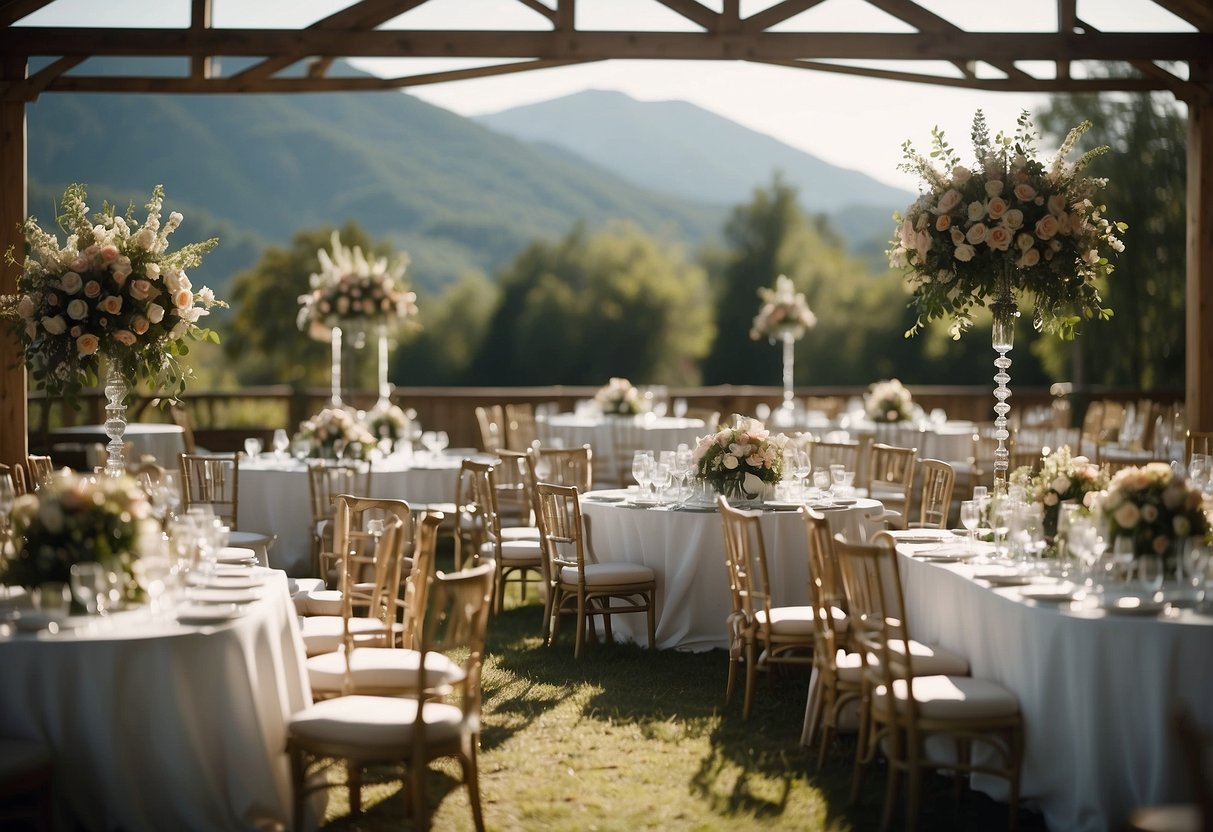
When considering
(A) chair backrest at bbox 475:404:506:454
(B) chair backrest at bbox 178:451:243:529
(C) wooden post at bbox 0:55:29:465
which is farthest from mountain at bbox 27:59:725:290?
(B) chair backrest at bbox 178:451:243:529

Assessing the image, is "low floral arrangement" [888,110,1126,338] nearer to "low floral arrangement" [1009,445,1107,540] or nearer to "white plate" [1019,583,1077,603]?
"low floral arrangement" [1009,445,1107,540]

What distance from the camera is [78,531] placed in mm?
4141

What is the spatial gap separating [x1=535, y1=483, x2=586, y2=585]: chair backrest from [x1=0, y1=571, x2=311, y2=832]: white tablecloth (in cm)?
284

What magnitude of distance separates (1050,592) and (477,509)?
4665 millimetres

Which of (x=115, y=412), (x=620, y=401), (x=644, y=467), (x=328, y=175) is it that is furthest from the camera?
(x=328, y=175)

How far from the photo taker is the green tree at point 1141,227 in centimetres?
1802

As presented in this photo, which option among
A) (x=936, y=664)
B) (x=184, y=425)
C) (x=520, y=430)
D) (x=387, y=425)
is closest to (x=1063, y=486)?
(x=936, y=664)

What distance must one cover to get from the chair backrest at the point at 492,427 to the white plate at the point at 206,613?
301 inches

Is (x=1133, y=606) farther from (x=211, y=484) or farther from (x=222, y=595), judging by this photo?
(x=211, y=484)

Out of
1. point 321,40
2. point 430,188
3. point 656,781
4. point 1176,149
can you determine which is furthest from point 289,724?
point 430,188

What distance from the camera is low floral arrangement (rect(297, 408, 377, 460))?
29.9 ft

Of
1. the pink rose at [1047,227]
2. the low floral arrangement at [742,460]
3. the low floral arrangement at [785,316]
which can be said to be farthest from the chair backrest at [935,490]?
the low floral arrangement at [785,316]

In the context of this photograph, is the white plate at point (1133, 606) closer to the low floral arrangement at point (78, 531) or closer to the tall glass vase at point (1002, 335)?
the tall glass vase at point (1002, 335)

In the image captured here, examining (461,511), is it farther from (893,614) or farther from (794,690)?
(893,614)
